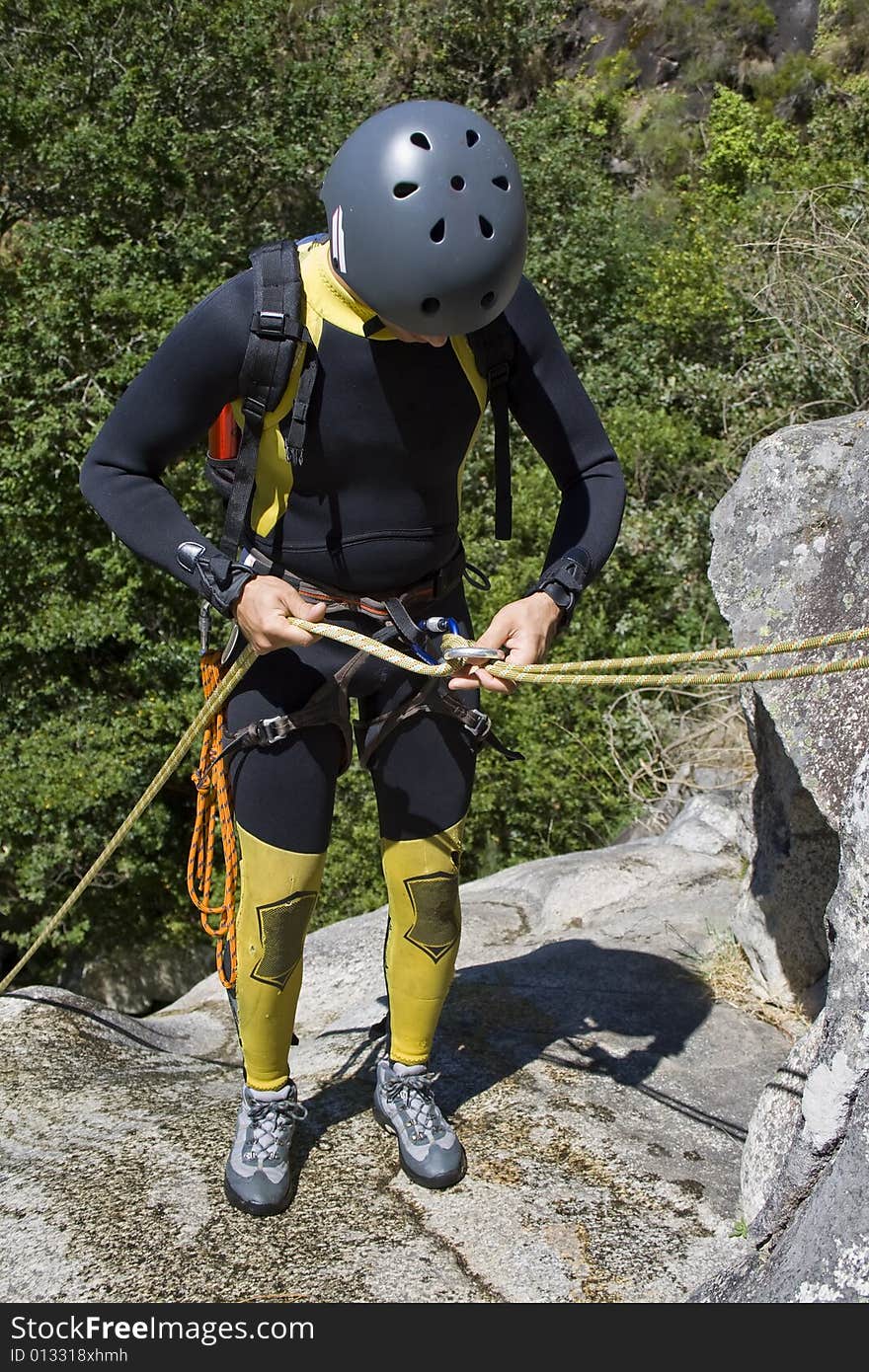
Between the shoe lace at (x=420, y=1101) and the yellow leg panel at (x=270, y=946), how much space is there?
0.28 metres

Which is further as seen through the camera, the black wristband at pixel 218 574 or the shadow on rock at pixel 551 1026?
the shadow on rock at pixel 551 1026

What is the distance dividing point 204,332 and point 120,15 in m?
10.9

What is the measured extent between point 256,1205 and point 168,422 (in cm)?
165

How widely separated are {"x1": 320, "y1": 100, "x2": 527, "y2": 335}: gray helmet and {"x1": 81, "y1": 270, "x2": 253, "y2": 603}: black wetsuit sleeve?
25 centimetres

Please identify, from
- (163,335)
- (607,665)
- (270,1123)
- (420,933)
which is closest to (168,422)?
(607,665)

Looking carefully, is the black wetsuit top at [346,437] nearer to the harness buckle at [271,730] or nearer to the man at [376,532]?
the man at [376,532]

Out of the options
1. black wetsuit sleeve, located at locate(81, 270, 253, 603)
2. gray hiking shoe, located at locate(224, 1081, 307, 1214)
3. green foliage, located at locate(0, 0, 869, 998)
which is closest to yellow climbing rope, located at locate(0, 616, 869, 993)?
black wetsuit sleeve, located at locate(81, 270, 253, 603)

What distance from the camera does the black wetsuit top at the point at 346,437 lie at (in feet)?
7.59

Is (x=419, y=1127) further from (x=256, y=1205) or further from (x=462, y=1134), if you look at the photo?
(x=256, y=1205)

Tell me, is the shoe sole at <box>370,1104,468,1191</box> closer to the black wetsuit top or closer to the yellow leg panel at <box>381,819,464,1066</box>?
the yellow leg panel at <box>381,819,464,1066</box>

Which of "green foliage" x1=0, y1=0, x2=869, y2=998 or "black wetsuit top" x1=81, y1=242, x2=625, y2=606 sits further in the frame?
"green foliage" x1=0, y1=0, x2=869, y2=998

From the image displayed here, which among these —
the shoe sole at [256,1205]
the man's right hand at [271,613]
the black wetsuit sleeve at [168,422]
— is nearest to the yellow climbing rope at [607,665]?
the man's right hand at [271,613]

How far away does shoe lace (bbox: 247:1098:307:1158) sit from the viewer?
261 centimetres

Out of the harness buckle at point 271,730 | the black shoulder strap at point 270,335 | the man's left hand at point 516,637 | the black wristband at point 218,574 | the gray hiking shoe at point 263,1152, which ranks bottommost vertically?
the gray hiking shoe at point 263,1152
